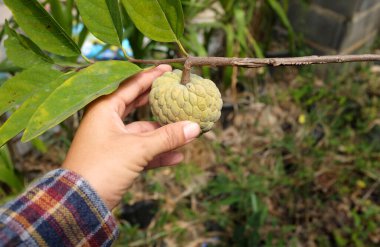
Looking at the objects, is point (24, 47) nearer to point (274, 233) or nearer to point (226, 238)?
point (226, 238)

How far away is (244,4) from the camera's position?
2.44m

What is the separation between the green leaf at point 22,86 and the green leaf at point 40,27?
54mm

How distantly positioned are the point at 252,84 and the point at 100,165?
1.99m

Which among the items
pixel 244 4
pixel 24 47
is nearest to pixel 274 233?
pixel 244 4

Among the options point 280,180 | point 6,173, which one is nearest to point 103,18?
point 6,173

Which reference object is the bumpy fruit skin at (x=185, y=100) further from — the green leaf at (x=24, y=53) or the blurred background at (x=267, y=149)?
the blurred background at (x=267, y=149)

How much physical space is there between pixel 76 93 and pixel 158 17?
21cm

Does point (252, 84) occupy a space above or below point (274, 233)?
above

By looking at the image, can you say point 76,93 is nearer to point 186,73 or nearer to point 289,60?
point 186,73

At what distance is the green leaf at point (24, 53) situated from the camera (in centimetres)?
82

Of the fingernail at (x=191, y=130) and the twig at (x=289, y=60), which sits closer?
the twig at (x=289, y=60)

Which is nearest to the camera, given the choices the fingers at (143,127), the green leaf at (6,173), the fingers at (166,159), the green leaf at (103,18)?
the green leaf at (103,18)

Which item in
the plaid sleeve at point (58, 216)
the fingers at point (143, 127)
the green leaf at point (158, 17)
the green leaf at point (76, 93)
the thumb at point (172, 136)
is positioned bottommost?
the plaid sleeve at point (58, 216)

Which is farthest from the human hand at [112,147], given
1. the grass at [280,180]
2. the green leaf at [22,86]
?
the grass at [280,180]
